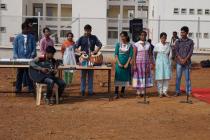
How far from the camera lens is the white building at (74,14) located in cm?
3002

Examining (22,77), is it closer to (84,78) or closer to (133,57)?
(84,78)

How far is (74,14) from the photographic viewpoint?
45.4 metres

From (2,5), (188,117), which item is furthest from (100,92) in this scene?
(2,5)

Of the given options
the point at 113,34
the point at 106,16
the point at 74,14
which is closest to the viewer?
the point at 113,34

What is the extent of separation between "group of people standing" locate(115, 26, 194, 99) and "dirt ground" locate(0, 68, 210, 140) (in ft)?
1.24

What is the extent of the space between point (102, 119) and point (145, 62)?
355cm

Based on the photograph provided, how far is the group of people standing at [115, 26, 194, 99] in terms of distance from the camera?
1409 centimetres

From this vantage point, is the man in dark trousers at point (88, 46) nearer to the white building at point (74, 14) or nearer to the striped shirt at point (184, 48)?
the striped shirt at point (184, 48)

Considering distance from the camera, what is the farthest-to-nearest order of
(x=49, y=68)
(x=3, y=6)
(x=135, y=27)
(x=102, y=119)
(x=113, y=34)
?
(x=3, y=6) → (x=113, y=34) → (x=135, y=27) → (x=49, y=68) → (x=102, y=119)

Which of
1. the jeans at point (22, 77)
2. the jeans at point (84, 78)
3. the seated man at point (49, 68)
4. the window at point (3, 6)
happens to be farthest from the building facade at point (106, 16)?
the seated man at point (49, 68)

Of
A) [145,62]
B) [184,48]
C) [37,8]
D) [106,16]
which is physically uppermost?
[37,8]

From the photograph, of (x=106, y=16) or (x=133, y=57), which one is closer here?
(x=133, y=57)

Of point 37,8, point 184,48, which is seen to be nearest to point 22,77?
point 184,48

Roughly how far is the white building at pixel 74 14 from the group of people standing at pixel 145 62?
14.5m
